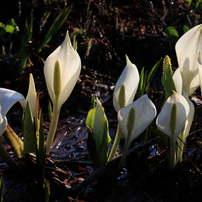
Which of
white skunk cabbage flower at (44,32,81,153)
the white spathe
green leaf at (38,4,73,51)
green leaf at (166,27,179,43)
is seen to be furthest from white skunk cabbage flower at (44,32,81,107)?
green leaf at (166,27,179,43)

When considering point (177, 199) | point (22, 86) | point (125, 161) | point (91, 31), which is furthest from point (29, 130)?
point (91, 31)

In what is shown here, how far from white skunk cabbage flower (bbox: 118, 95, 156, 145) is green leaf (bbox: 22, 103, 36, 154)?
221 mm

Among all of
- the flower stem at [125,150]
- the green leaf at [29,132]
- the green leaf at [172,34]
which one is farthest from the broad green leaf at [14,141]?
the green leaf at [172,34]

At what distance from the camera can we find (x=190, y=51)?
2.59 ft

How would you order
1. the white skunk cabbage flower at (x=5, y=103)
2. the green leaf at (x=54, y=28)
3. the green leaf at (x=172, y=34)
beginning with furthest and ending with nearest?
the green leaf at (x=172, y=34) → the green leaf at (x=54, y=28) → the white skunk cabbage flower at (x=5, y=103)

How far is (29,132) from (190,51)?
0.44 meters

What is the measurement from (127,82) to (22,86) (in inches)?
26.4

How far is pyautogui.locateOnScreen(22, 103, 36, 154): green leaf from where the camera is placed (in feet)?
2.54

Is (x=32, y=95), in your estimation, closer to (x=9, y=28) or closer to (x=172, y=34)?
(x=9, y=28)

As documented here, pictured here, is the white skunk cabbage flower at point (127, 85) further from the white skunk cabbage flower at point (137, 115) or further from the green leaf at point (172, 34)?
the green leaf at point (172, 34)

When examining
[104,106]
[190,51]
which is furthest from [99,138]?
[104,106]

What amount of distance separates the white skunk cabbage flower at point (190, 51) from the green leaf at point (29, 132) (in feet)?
1.26

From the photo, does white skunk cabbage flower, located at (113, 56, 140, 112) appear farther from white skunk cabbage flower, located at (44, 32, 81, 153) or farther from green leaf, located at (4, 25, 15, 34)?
green leaf, located at (4, 25, 15, 34)

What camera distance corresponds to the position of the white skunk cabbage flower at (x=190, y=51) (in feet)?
2.57
